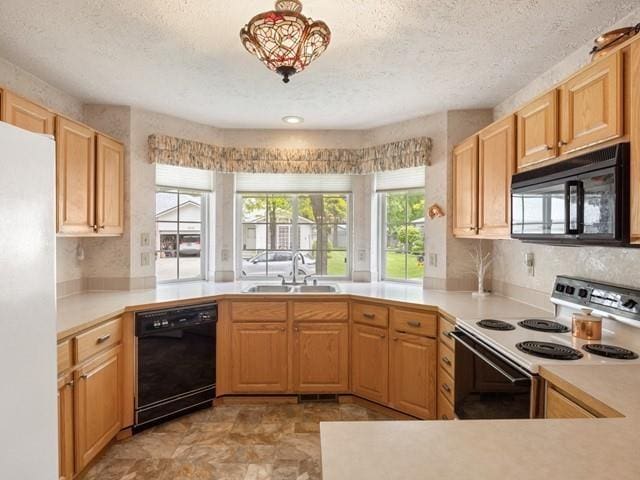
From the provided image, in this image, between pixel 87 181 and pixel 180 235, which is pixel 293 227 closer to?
pixel 180 235

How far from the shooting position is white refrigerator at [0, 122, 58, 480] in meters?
1.12

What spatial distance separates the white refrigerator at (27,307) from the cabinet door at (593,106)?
2113 millimetres

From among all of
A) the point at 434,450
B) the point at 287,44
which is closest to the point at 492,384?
the point at 434,450

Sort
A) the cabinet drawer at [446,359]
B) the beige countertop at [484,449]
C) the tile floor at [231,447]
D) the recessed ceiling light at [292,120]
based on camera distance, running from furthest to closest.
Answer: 1. the recessed ceiling light at [292,120]
2. the cabinet drawer at [446,359]
3. the tile floor at [231,447]
4. the beige countertop at [484,449]

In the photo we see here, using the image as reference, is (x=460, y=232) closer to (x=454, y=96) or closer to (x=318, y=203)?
(x=454, y=96)

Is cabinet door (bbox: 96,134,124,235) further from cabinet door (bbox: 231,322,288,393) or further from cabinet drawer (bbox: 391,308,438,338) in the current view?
cabinet drawer (bbox: 391,308,438,338)

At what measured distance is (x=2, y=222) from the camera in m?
1.11

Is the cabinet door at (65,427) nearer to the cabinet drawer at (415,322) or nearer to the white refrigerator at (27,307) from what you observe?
the white refrigerator at (27,307)

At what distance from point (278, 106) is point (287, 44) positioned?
1506mm

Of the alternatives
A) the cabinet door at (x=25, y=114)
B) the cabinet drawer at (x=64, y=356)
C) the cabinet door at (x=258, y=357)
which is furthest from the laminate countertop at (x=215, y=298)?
the cabinet door at (x=25, y=114)

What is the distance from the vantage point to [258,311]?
290 cm

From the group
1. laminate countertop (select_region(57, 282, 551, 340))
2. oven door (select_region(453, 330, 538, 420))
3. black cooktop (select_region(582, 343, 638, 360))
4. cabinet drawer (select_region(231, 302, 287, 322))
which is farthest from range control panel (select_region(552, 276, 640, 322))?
cabinet drawer (select_region(231, 302, 287, 322))

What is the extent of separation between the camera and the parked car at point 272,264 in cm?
370

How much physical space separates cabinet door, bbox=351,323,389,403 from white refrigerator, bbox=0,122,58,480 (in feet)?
6.56
